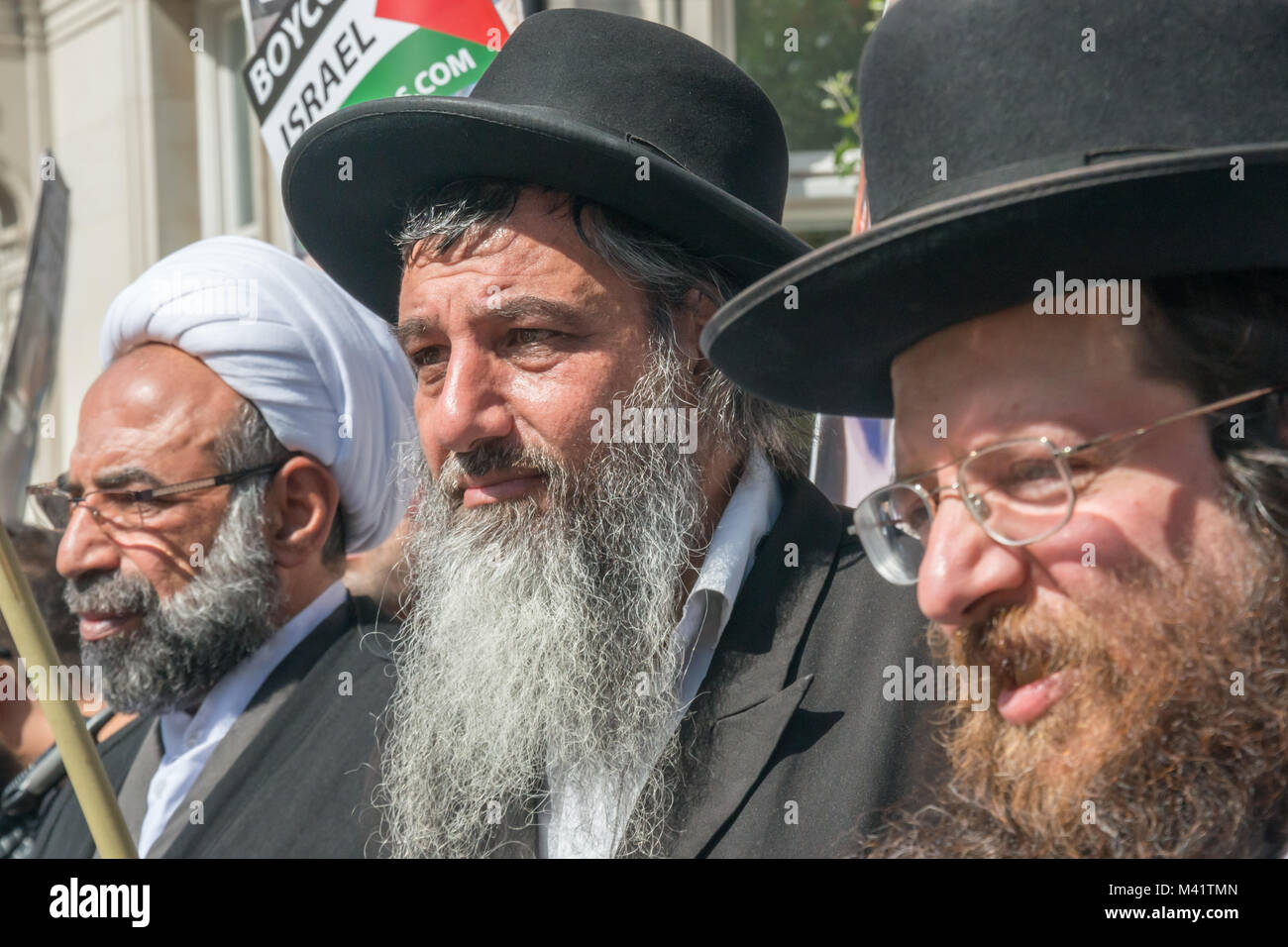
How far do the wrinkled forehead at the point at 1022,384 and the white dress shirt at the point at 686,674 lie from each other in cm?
76

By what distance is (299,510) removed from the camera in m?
3.63

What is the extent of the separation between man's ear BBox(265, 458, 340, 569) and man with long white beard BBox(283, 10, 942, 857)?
0.98 meters

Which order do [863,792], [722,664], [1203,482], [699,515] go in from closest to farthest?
[1203,482] → [863,792] → [722,664] → [699,515]

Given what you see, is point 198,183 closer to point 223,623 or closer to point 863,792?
point 223,623

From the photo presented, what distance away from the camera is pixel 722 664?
97.0 inches

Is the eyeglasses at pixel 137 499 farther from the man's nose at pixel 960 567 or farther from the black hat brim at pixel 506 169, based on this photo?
the man's nose at pixel 960 567

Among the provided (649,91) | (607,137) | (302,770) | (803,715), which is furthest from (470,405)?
(302,770)

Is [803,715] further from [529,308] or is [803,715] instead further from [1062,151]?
[1062,151]

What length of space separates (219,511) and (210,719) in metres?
0.52

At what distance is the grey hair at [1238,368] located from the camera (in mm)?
1564

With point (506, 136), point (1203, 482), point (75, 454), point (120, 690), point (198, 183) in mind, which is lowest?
point (120, 690)
